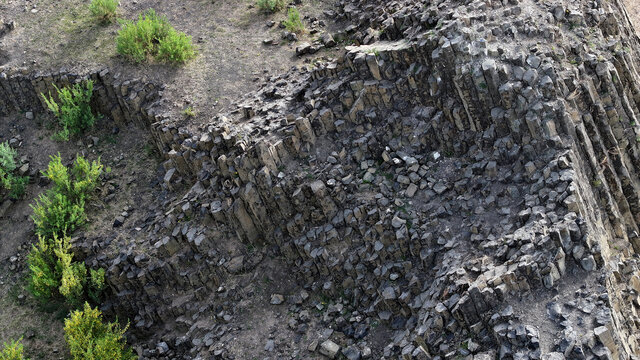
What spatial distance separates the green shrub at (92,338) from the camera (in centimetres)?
1461

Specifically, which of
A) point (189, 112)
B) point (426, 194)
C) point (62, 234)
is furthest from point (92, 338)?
point (426, 194)

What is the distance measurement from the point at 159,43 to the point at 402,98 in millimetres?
7530

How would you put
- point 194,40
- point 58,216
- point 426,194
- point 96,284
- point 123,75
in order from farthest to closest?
point 194,40
point 123,75
point 58,216
point 96,284
point 426,194

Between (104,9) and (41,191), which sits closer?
(41,191)

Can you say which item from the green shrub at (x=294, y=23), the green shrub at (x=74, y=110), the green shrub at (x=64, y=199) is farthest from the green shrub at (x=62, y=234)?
the green shrub at (x=294, y=23)

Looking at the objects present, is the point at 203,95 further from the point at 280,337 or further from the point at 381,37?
the point at 280,337

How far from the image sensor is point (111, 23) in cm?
2066

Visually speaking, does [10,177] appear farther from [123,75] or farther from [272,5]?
[272,5]

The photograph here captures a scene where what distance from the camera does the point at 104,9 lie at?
66.9 ft

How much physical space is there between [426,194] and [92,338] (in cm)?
795

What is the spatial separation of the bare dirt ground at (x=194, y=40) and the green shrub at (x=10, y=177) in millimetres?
2910

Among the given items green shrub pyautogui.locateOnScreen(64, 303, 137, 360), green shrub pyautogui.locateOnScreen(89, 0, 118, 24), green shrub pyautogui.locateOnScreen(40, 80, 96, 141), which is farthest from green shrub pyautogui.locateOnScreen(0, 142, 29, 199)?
green shrub pyautogui.locateOnScreen(89, 0, 118, 24)

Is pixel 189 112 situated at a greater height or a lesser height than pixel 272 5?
lesser

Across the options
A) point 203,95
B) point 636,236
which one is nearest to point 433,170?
point 636,236
